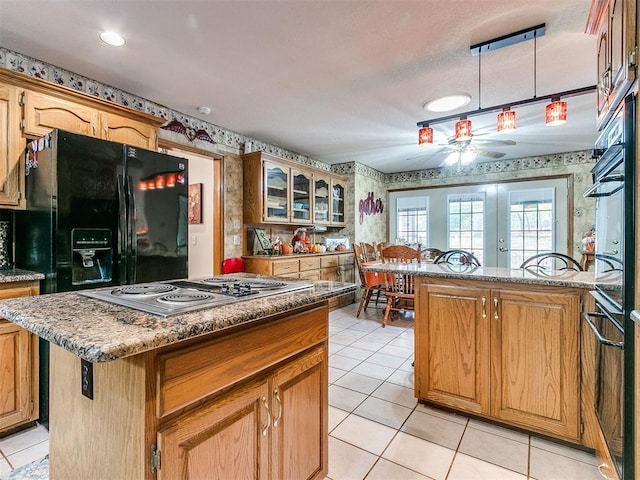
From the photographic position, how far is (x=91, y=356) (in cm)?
64

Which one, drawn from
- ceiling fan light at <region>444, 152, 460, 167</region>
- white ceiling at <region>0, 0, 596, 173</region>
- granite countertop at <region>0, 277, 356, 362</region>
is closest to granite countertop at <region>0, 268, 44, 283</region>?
granite countertop at <region>0, 277, 356, 362</region>

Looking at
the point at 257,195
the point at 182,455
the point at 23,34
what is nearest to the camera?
the point at 182,455

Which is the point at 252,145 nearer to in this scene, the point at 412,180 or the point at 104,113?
the point at 104,113

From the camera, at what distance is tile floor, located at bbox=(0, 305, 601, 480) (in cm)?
159

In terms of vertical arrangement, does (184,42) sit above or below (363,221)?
above

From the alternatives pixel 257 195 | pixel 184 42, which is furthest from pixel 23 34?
pixel 257 195

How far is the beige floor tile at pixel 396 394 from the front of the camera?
2.25 m

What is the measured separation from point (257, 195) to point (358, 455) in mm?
2978

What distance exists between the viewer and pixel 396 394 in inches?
93.0

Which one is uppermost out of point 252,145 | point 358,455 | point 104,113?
point 252,145

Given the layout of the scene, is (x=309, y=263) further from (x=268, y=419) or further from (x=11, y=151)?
(x=268, y=419)

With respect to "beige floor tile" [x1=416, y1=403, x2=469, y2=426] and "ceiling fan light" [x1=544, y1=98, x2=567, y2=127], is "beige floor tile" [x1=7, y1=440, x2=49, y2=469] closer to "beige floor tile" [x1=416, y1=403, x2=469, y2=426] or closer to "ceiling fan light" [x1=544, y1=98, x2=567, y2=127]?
"beige floor tile" [x1=416, y1=403, x2=469, y2=426]

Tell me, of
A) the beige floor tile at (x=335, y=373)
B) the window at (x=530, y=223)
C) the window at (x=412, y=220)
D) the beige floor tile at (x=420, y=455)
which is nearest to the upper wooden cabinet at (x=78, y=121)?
the beige floor tile at (x=335, y=373)

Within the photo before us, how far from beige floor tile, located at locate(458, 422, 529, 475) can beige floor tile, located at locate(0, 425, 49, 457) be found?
7.77 feet
